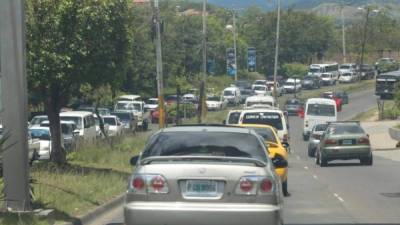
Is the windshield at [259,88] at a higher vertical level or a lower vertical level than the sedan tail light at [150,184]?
lower

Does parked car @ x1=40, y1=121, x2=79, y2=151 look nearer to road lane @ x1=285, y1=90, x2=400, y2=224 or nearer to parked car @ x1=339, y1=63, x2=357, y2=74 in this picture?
road lane @ x1=285, y1=90, x2=400, y2=224

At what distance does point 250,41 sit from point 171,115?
194 ft

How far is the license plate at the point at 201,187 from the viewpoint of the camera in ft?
33.3

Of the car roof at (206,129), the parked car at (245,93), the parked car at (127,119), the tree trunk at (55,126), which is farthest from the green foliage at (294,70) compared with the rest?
the car roof at (206,129)

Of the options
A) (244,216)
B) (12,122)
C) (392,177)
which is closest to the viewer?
(244,216)

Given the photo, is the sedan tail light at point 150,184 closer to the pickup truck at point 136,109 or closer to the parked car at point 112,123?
the parked car at point 112,123

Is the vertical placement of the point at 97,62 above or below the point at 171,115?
above

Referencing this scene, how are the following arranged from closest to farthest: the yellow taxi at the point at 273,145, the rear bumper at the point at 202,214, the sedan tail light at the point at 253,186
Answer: the rear bumper at the point at 202,214, the sedan tail light at the point at 253,186, the yellow taxi at the point at 273,145

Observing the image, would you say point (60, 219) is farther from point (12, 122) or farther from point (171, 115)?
point (171, 115)

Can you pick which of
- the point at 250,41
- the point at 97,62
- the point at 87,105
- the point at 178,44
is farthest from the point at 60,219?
the point at 250,41

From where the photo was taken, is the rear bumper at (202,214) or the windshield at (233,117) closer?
the rear bumper at (202,214)

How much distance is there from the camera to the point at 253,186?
10.1 metres

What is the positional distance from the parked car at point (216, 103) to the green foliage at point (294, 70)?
39.4 metres

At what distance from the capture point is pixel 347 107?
83812mm
